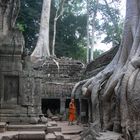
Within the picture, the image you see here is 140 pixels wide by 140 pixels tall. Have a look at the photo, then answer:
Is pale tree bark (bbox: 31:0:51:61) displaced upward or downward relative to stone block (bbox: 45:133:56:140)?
upward

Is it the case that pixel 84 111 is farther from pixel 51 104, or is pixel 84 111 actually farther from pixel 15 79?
pixel 15 79

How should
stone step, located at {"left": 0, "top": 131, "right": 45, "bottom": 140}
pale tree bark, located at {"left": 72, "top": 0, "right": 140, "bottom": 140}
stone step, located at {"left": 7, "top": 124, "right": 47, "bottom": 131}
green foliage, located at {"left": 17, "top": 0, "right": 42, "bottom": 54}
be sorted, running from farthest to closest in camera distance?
green foliage, located at {"left": 17, "top": 0, "right": 42, "bottom": 54} → pale tree bark, located at {"left": 72, "top": 0, "right": 140, "bottom": 140} → stone step, located at {"left": 7, "top": 124, "right": 47, "bottom": 131} → stone step, located at {"left": 0, "top": 131, "right": 45, "bottom": 140}

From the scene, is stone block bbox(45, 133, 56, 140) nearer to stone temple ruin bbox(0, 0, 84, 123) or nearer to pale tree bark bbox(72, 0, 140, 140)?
stone temple ruin bbox(0, 0, 84, 123)

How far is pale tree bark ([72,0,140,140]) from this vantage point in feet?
24.2

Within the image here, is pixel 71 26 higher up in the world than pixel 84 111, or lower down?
higher up

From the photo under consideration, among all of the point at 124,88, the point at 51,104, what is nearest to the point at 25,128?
the point at 124,88

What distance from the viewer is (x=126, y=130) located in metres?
7.35

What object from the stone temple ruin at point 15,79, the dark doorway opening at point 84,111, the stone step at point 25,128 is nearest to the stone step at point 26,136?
the stone step at point 25,128

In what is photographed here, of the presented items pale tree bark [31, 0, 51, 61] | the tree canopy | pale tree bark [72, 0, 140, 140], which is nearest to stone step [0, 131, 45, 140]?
pale tree bark [72, 0, 140, 140]

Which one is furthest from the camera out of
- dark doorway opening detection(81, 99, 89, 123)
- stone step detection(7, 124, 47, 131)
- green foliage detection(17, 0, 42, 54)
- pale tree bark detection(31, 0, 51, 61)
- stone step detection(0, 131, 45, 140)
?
green foliage detection(17, 0, 42, 54)

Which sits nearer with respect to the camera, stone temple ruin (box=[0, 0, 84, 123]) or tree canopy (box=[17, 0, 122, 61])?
stone temple ruin (box=[0, 0, 84, 123])

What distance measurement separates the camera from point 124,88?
7.68 meters

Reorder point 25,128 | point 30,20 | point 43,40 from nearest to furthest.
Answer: point 25,128, point 43,40, point 30,20

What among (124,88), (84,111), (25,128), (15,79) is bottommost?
(84,111)
